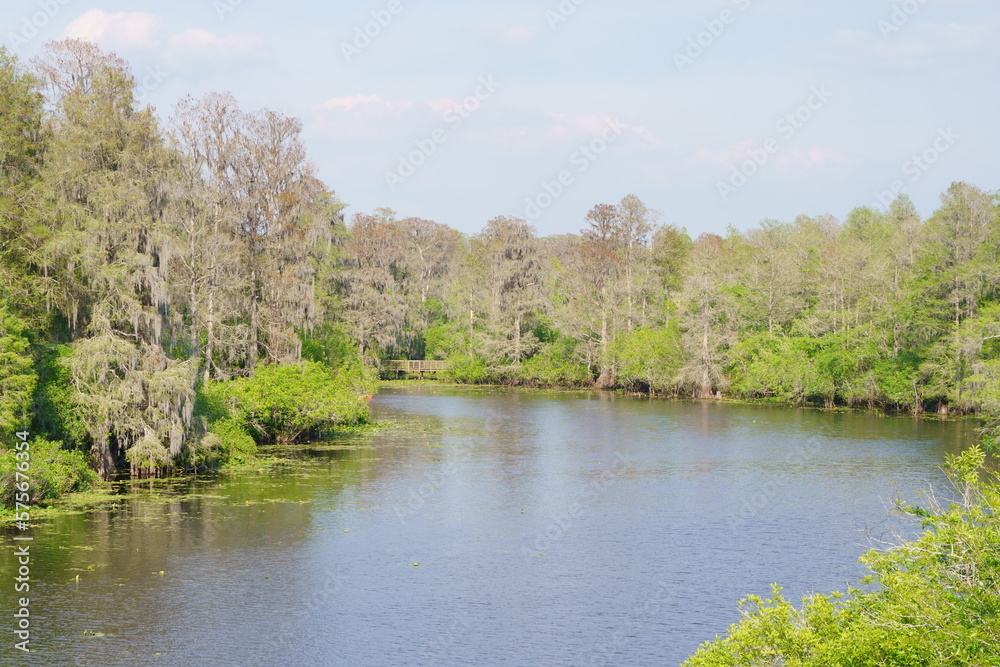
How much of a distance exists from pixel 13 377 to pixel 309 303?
20.0 metres

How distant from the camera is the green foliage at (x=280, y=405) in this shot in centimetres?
3388

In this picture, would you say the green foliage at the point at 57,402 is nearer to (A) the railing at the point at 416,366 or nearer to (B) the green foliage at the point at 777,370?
(B) the green foliage at the point at 777,370

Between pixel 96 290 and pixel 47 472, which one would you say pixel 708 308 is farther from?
pixel 47 472

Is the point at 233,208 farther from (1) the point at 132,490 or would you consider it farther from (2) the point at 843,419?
(2) the point at 843,419

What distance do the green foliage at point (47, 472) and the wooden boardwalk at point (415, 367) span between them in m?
54.8

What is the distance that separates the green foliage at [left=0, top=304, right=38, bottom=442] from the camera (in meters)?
23.4

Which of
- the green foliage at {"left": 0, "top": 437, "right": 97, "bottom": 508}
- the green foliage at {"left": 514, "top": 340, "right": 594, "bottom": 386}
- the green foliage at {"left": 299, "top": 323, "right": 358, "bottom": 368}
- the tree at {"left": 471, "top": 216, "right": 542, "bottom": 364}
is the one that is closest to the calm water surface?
the green foliage at {"left": 0, "top": 437, "right": 97, "bottom": 508}

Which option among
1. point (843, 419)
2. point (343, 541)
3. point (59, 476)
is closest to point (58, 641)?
point (343, 541)

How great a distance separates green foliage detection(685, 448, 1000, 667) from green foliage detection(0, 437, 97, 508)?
18940mm

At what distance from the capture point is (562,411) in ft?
184

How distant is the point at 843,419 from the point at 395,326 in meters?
34.1

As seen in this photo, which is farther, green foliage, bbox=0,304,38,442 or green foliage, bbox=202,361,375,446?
green foliage, bbox=202,361,375,446

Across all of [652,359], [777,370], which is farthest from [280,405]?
[652,359]

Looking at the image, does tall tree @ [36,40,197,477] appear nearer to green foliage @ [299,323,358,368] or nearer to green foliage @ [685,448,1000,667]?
green foliage @ [299,323,358,368]
